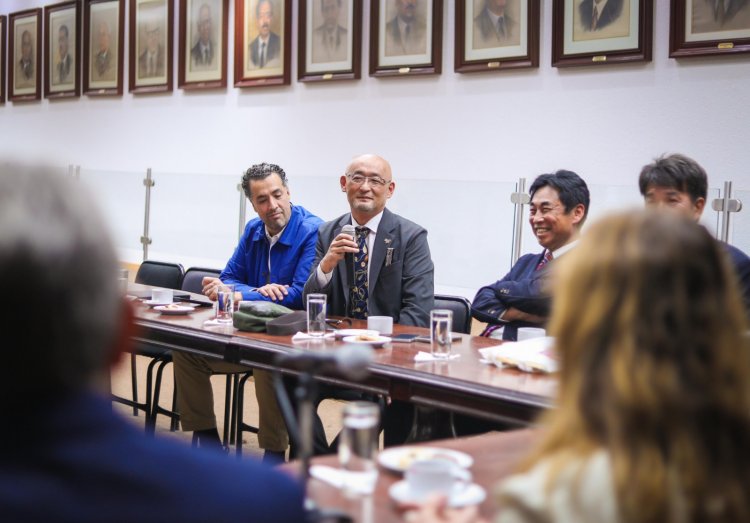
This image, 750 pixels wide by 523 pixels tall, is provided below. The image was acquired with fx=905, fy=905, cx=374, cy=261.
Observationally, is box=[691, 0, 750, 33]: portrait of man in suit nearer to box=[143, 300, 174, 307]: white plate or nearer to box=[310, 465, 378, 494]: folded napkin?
box=[143, 300, 174, 307]: white plate

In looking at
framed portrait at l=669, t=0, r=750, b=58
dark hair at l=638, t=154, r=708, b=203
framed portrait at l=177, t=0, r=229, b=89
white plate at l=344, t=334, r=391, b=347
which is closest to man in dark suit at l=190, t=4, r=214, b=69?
framed portrait at l=177, t=0, r=229, b=89

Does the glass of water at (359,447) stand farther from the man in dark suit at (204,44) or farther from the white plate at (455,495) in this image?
the man in dark suit at (204,44)

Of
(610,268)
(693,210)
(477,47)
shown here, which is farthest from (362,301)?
(610,268)

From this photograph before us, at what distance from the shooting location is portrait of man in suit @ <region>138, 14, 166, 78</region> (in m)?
8.03

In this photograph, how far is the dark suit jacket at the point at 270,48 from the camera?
6992 mm

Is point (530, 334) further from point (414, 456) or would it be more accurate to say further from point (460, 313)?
point (414, 456)

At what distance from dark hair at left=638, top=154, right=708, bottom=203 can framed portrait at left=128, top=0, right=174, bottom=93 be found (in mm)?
5400

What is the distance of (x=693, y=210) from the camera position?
3564 millimetres

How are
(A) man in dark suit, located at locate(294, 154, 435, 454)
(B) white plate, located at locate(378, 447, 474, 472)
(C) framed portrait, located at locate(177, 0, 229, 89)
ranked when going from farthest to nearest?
1. (C) framed portrait, located at locate(177, 0, 229, 89)
2. (A) man in dark suit, located at locate(294, 154, 435, 454)
3. (B) white plate, located at locate(378, 447, 474, 472)

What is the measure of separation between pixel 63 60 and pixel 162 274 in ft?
14.5

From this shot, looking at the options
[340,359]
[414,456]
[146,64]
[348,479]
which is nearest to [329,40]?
[146,64]

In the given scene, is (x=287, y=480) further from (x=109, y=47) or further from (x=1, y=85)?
(x=1, y=85)

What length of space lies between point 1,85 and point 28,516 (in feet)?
33.5

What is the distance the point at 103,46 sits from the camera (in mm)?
8648
